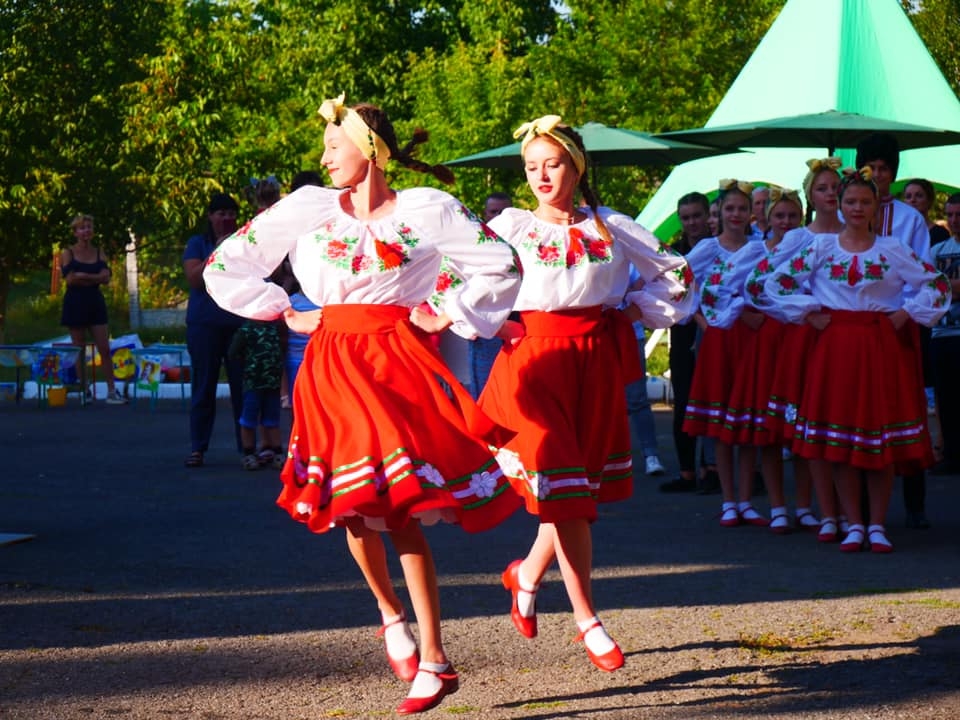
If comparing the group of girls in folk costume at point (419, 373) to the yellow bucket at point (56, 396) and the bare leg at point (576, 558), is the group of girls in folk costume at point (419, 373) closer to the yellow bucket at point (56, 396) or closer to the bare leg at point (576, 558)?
the bare leg at point (576, 558)

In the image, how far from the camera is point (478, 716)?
498 centimetres

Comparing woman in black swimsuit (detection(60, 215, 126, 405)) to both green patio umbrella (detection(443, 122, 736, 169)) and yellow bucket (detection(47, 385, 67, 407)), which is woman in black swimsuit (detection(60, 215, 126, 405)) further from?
green patio umbrella (detection(443, 122, 736, 169))

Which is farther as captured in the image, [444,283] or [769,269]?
[769,269]

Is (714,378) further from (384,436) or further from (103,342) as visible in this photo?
(103,342)

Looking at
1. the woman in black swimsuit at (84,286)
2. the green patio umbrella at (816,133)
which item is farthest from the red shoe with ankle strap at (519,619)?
the woman in black swimsuit at (84,286)

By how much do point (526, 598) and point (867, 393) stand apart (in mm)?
3082

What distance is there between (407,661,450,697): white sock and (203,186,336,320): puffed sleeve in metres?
1.31

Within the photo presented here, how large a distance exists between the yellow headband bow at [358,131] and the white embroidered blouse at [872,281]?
3539 mm

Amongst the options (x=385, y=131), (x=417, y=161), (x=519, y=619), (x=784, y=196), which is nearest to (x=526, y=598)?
(x=519, y=619)

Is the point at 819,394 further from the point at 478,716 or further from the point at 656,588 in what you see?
the point at 478,716

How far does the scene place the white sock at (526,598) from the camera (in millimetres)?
5957

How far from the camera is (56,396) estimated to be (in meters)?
18.8

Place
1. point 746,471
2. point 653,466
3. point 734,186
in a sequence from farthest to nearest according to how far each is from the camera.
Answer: point 653,466 → point 734,186 → point 746,471

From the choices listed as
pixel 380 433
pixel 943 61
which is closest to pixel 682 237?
pixel 380 433
